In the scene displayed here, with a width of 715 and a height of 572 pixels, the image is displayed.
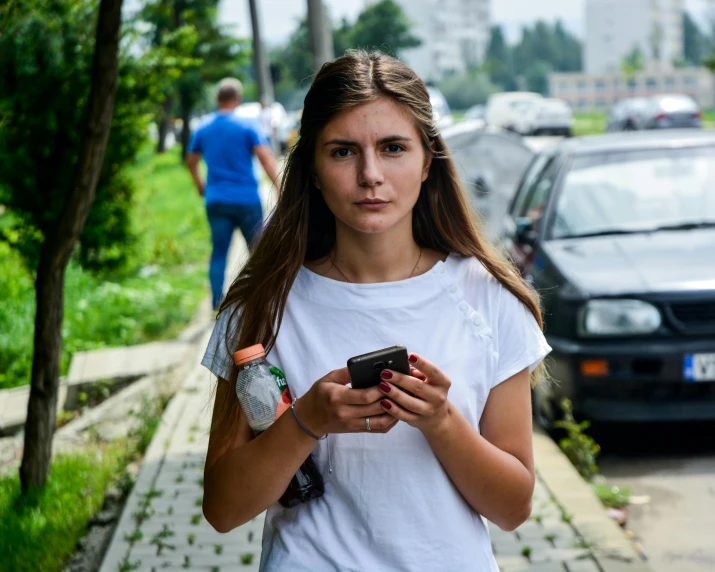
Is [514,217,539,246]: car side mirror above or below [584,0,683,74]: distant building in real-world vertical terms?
above

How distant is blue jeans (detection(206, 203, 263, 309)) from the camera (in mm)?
9320

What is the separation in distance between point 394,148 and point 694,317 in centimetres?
388

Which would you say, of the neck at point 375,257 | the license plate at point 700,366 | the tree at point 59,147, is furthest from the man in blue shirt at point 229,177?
the neck at point 375,257

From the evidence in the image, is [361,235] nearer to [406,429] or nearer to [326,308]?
[326,308]

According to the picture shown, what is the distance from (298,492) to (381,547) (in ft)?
0.61

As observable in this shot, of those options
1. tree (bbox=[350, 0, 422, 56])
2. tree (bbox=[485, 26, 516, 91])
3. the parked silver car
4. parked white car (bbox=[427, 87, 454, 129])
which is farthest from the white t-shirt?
tree (bbox=[485, 26, 516, 91])

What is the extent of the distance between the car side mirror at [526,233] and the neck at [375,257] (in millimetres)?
4528

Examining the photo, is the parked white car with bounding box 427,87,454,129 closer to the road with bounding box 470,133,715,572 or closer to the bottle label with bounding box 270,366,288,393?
the bottle label with bounding box 270,366,288,393

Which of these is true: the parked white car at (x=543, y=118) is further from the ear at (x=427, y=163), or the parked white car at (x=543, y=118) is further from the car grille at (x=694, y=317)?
the ear at (x=427, y=163)

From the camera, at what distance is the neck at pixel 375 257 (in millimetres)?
2289

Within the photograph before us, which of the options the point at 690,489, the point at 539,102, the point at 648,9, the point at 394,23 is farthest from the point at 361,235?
the point at 648,9

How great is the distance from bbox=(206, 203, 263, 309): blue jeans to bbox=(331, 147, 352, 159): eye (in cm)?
710

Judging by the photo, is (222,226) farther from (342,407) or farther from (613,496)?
(342,407)

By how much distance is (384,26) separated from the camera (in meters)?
87.5
